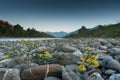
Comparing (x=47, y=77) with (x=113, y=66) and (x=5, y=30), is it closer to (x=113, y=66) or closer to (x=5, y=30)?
(x=113, y=66)

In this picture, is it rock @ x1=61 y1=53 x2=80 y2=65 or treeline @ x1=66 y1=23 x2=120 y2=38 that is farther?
treeline @ x1=66 y1=23 x2=120 y2=38

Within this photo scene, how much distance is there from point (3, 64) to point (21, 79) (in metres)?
1.58

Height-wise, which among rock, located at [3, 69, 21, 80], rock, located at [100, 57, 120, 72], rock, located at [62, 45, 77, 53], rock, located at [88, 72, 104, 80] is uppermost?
rock, located at [62, 45, 77, 53]

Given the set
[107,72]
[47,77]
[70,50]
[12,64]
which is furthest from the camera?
[70,50]

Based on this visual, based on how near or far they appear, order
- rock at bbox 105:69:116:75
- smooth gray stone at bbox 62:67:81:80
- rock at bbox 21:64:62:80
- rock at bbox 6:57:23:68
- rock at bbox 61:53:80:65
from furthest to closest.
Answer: rock at bbox 61:53:80:65
rock at bbox 6:57:23:68
rock at bbox 105:69:116:75
rock at bbox 21:64:62:80
smooth gray stone at bbox 62:67:81:80

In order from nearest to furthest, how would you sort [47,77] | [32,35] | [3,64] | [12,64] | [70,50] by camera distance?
[47,77], [12,64], [3,64], [70,50], [32,35]

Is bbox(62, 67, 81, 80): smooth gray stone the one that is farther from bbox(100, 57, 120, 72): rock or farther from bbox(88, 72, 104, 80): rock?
bbox(100, 57, 120, 72): rock

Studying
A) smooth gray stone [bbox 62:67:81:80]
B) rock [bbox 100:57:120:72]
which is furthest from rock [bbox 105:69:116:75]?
smooth gray stone [bbox 62:67:81:80]

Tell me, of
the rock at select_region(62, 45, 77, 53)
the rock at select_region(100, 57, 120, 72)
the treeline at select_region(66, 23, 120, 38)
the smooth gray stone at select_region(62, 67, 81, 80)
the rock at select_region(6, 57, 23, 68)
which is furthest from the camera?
the treeline at select_region(66, 23, 120, 38)

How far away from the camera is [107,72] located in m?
5.43

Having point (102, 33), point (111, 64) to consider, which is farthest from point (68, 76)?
→ point (102, 33)

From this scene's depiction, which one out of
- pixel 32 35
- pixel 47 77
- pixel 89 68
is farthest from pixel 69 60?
pixel 32 35

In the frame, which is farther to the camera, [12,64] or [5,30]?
[5,30]

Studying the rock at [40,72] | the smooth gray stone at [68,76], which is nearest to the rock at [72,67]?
the rock at [40,72]
